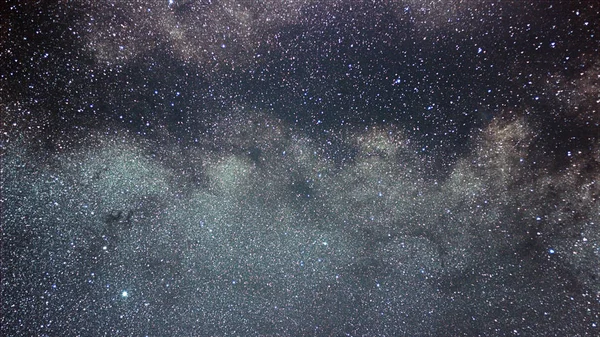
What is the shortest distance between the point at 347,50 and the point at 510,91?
0.95 m

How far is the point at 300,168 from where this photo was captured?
1434mm

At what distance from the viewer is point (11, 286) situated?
1.31 m

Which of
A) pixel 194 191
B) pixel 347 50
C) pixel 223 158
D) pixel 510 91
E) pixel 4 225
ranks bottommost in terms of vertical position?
pixel 4 225

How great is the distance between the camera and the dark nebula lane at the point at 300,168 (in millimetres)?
1261

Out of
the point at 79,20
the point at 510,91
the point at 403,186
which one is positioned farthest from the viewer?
the point at 403,186

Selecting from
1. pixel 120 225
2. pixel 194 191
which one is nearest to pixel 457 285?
pixel 194 191

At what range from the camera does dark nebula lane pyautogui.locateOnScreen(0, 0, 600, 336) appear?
1261mm

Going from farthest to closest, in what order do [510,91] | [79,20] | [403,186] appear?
[403,186] → [510,91] → [79,20]

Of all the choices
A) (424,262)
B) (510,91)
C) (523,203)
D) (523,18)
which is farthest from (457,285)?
(523,18)

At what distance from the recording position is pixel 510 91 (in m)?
1.32

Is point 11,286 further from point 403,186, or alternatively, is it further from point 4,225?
point 403,186

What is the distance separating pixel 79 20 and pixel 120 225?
111cm

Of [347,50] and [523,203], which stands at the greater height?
[347,50]

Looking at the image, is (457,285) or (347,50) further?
(457,285)
